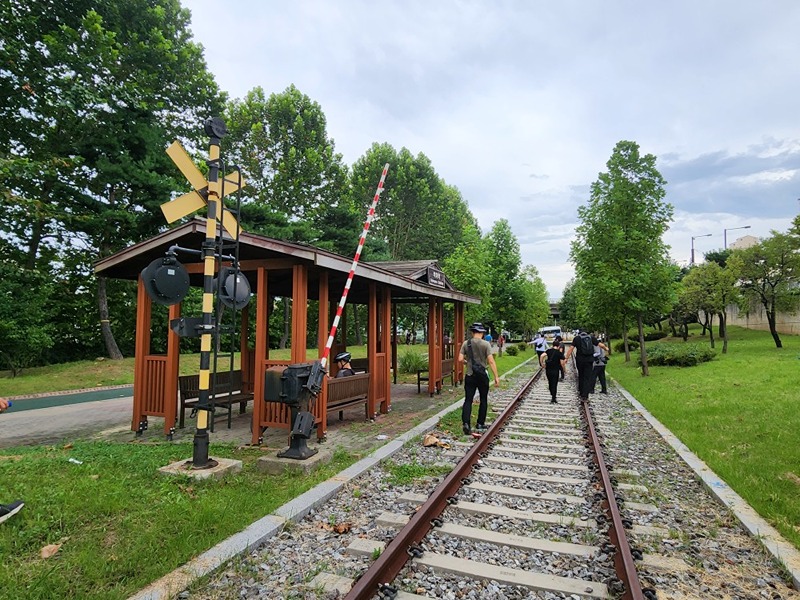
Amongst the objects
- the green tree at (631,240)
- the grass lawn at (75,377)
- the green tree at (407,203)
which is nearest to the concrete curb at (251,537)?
the grass lawn at (75,377)

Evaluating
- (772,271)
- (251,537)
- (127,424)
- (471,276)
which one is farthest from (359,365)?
(772,271)

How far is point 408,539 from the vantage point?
11.6ft

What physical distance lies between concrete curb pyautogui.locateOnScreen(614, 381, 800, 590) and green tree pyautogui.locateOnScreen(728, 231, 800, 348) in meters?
24.9

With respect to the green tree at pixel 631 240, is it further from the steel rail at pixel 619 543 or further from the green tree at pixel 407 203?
the green tree at pixel 407 203

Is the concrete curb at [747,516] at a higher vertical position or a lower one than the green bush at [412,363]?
lower

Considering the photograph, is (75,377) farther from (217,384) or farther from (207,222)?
(207,222)

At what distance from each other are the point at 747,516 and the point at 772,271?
1112 inches

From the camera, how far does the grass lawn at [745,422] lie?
189 inches

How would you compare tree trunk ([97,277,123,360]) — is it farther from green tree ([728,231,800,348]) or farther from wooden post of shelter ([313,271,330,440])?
green tree ([728,231,800,348])

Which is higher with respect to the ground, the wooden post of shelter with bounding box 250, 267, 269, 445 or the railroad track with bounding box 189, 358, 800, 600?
the wooden post of shelter with bounding box 250, 267, 269, 445

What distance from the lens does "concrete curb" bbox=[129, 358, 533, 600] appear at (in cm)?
296

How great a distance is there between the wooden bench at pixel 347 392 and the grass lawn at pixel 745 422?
5.50 meters

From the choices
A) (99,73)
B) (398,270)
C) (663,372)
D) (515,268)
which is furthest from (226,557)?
(515,268)

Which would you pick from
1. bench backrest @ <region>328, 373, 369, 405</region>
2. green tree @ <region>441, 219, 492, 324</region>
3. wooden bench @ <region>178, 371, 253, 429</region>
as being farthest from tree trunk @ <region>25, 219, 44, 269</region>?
green tree @ <region>441, 219, 492, 324</region>
